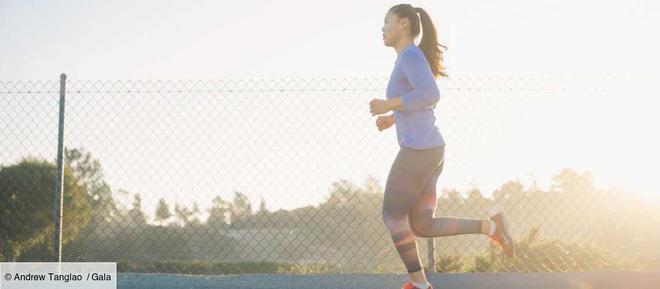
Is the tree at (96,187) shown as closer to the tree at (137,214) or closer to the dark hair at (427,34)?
the tree at (137,214)

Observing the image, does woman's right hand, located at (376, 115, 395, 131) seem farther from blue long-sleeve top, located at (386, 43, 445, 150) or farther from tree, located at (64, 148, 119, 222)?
tree, located at (64, 148, 119, 222)

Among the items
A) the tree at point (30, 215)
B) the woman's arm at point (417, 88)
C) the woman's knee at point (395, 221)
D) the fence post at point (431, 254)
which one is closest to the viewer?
the woman's arm at point (417, 88)

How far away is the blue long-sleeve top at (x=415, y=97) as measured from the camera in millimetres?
2611

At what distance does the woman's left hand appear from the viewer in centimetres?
264

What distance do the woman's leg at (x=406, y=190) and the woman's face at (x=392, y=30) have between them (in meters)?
0.56

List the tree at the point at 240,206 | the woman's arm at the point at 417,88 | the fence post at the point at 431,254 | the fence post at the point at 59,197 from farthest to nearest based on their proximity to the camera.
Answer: the tree at the point at 240,206
the fence post at the point at 59,197
the fence post at the point at 431,254
the woman's arm at the point at 417,88

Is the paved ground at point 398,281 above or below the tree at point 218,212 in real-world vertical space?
below

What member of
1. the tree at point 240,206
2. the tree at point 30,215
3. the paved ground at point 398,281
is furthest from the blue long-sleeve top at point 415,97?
the tree at point 30,215

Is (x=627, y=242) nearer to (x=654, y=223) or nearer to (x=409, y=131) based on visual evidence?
(x=654, y=223)

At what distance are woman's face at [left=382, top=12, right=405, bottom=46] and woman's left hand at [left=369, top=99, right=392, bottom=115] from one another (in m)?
0.38

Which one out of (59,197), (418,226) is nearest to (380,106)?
(418,226)

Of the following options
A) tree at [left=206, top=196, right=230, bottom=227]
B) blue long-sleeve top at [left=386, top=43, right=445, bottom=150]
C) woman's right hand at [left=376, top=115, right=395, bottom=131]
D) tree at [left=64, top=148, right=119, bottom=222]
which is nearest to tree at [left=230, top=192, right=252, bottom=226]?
tree at [left=206, top=196, right=230, bottom=227]

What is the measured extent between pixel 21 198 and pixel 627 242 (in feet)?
22.8

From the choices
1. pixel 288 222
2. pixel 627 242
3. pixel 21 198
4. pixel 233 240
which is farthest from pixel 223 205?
pixel 627 242
